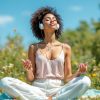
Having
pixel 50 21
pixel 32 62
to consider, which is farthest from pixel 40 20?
pixel 32 62

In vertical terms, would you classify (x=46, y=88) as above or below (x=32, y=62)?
below

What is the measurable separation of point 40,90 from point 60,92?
13.9 inches

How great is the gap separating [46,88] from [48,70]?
11.8 inches

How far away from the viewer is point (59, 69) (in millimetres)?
8953

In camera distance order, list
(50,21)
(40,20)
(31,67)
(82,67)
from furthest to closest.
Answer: (40,20)
(50,21)
(31,67)
(82,67)

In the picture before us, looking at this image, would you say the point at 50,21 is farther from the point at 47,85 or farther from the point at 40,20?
the point at 47,85

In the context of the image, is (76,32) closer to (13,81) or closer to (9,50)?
(9,50)

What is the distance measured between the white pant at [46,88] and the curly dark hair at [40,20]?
0.88m

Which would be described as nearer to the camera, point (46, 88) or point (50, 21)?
point (46, 88)

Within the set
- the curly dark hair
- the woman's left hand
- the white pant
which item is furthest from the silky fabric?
the curly dark hair

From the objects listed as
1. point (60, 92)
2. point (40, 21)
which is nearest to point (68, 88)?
point (60, 92)

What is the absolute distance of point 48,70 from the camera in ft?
29.3

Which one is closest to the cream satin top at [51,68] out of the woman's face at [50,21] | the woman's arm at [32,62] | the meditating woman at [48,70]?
the meditating woman at [48,70]

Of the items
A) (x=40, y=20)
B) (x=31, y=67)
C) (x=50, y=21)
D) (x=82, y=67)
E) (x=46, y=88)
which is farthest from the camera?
(x=40, y=20)
